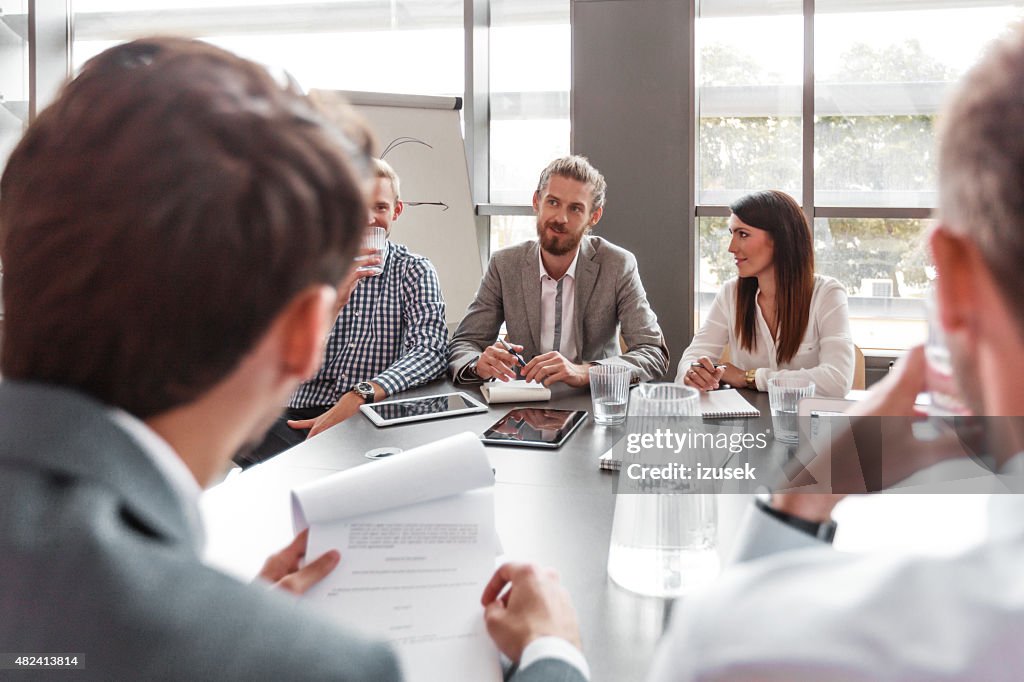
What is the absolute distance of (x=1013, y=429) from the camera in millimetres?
494

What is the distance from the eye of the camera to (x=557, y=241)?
10.1ft

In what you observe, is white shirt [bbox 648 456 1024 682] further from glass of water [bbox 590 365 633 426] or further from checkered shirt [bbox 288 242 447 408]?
checkered shirt [bbox 288 242 447 408]

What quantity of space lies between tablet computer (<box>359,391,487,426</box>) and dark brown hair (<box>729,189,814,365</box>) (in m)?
1.14

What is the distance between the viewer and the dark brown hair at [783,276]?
261cm

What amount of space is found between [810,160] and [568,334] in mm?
2147

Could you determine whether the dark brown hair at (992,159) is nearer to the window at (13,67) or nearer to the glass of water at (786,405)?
the glass of water at (786,405)

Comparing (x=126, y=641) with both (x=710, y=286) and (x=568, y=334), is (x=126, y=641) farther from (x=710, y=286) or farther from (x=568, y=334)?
(x=710, y=286)

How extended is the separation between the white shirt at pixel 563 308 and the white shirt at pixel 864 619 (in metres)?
2.64

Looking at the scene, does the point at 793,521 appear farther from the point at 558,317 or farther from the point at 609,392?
the point at 558,317

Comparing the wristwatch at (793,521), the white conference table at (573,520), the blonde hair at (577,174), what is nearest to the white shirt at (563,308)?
the blonde hair at (577,174)

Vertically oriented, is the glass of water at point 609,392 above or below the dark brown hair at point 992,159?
below

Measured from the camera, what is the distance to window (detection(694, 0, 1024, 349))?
418 cm

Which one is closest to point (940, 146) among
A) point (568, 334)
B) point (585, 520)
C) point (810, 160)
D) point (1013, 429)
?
Answer: point (1013, 429)

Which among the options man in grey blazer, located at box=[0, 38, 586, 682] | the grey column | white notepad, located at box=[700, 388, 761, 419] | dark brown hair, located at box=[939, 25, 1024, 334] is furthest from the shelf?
dark brown hair, located at box=[939, 25, 1024, 334]
